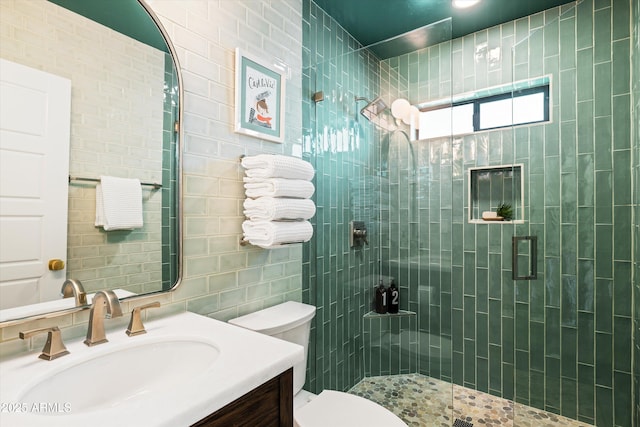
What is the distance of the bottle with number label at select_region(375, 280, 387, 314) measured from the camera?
6.20 ft

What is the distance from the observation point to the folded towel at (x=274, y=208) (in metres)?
1.39

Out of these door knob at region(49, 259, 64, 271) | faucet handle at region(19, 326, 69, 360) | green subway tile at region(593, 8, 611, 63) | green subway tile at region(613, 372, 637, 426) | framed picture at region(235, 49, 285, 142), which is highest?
green subway tile at region(593, 8, 611, 63)

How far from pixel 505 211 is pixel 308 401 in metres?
1.70

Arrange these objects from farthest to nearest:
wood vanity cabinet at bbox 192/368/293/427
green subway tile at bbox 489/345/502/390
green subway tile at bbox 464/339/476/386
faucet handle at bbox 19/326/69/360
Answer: green subway tile at bbox 464/339/476/386 → green subway tile at bbox 489/345/502/390 → faucet handle at bbox 19/326/69/360 → wood vanity cabinet at bbox 192/368/293/427

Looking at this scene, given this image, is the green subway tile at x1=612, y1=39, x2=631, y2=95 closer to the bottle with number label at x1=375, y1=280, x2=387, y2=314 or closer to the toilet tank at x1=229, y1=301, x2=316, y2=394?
the bottle with number label at x1=375, y1=280, x2=387, y2=314

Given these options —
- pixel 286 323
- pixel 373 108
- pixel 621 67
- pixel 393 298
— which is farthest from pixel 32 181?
pixel 621 67

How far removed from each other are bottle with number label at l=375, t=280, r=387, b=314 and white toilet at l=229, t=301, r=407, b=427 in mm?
498

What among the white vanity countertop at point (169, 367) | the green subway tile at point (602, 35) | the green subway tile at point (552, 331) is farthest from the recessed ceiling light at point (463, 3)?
the white vanity countertop at point (169, 367)

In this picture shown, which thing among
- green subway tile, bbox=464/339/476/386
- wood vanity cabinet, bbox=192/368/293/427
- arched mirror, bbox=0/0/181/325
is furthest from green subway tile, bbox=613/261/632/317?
arched mirror, bbox=0/0/181/325

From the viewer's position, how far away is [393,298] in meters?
1.87

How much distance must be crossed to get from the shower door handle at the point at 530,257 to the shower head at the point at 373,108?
3.81 feet

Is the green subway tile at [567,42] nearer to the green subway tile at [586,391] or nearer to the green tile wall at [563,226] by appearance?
the green tile wall at [563,226]

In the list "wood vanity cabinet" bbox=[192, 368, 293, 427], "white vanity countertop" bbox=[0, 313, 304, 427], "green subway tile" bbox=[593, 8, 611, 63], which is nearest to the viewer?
"white vanity countertop" bbox=[0, 313, 304, 427]

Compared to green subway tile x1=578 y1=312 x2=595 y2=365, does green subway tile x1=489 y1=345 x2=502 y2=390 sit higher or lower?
lower
